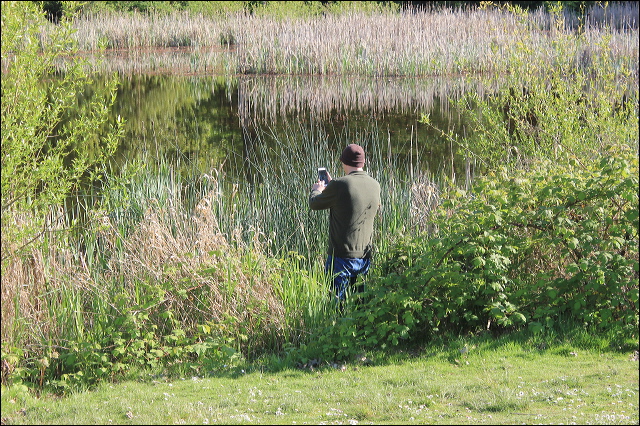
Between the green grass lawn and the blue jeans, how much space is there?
3.00 feet

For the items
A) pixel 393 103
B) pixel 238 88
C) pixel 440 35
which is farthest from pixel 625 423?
pixel 440 35

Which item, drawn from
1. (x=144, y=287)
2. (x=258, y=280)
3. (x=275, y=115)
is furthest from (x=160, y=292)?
(x=275, y=115)

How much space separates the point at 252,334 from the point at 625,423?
286 cm

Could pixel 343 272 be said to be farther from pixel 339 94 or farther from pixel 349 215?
pixel 339 94

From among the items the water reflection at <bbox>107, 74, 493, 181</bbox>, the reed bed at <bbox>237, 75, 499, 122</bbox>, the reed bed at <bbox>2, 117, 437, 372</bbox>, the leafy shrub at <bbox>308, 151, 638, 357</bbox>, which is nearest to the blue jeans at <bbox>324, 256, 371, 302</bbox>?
the reed bed at <bbox>2, 117, 437, 372</bbox>

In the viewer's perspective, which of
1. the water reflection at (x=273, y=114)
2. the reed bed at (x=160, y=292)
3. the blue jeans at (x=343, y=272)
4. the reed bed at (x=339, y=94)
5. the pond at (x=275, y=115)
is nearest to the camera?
the reed bed at (x=160, y=292)

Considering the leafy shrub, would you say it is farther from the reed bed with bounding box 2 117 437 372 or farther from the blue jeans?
the reed bed with bounding box 2 117 437 372

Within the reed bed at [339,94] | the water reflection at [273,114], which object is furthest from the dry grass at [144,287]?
the reed bed at [339,94]

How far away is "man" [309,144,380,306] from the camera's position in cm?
625

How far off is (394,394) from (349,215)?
184 centimetres

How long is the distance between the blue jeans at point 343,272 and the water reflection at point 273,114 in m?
5.41

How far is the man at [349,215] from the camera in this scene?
20.5ft

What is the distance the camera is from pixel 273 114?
16.0m

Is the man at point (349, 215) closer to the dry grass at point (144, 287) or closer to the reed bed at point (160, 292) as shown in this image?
the reed bed at point (160, 292)
